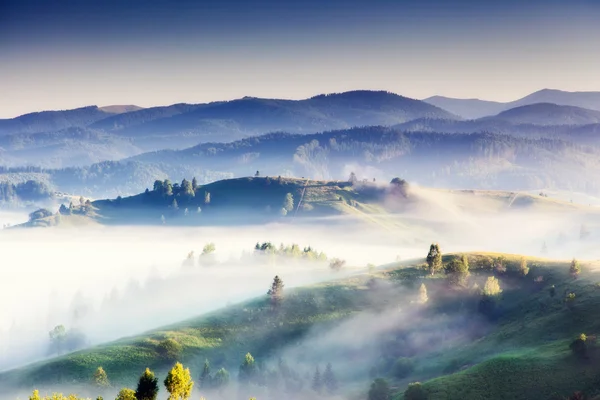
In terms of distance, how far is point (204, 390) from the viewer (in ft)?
431

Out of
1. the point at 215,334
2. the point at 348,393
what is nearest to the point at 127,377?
the point at 215,334

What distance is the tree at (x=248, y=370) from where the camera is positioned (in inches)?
5418

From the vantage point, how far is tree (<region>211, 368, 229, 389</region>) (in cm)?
13262

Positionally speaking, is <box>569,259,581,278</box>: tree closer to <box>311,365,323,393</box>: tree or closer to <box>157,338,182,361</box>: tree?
<box>311,365,323,393</box>: tree

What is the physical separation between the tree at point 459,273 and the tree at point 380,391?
224 ft

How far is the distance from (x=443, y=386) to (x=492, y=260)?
92022 millimetres

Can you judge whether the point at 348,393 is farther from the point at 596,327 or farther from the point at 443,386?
the point at 596,327

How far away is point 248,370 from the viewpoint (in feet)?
457

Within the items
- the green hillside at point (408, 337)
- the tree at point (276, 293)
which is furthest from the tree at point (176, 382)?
the tree at point (276, 293)

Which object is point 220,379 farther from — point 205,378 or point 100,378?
point 100,378

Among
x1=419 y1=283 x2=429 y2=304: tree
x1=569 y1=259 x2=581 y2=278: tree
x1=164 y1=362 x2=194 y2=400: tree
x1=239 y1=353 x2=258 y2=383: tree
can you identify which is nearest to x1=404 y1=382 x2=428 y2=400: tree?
x1=239 y1=353 x2=258 y2=383: tree

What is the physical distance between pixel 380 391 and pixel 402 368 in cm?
2170

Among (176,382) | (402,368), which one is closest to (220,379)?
(402,368)

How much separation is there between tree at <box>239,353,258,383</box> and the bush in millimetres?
37525
